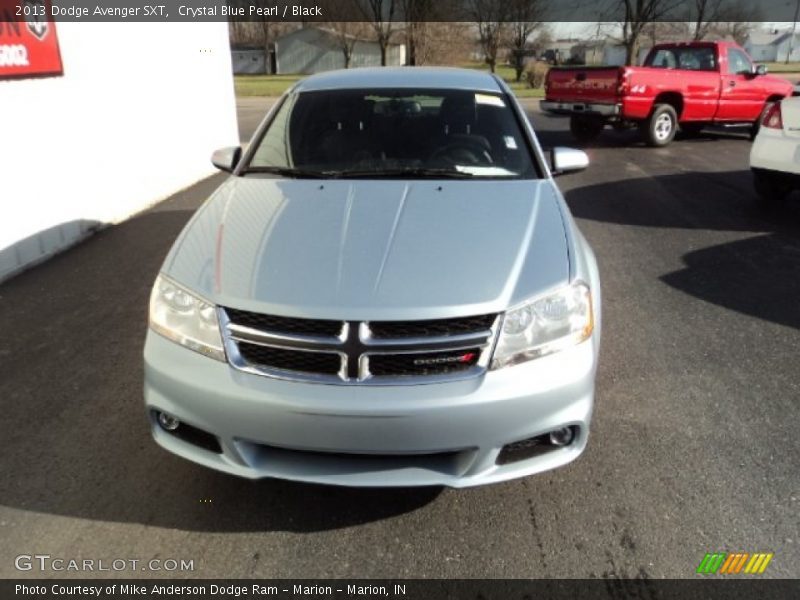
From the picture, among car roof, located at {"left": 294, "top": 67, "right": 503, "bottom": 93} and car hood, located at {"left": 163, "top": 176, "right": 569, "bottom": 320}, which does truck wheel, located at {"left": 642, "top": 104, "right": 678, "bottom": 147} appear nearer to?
car roof, located at {"left": 294, "top": 67, "right": 503, "bottom": 93}

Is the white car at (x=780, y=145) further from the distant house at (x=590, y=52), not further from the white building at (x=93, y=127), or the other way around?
the distant house at (x=590, y=52)

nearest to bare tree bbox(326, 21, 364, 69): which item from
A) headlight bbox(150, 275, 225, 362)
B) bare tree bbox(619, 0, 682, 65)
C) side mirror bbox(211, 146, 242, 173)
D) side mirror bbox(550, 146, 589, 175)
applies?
bare tree bbox(619, 0, 682, 65)

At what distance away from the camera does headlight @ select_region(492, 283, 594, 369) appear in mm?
2316

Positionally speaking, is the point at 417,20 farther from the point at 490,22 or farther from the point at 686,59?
the point at 686,59

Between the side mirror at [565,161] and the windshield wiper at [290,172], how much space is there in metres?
1.39

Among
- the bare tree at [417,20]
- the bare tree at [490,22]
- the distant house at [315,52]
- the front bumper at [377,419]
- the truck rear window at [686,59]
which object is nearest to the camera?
the front bumper at [377,419]

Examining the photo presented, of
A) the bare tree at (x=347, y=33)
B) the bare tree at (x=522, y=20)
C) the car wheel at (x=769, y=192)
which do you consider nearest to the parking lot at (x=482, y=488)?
the car wheel at (x=769, y=192)

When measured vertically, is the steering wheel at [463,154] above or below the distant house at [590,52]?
above

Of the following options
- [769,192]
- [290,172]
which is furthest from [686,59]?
[290,172]

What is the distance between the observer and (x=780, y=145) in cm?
652

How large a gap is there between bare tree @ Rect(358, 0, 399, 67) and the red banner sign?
35.7m

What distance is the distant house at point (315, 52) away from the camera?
61469mm

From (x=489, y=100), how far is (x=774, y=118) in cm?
427

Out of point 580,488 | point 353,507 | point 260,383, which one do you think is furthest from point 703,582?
point 260,383
